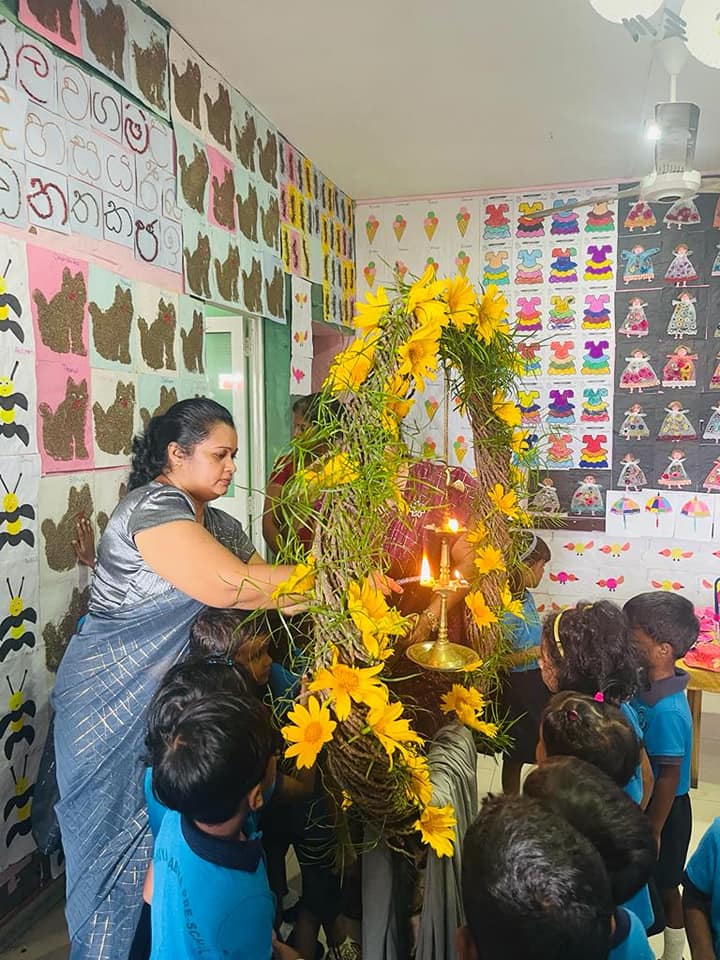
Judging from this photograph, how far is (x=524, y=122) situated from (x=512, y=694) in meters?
2.31

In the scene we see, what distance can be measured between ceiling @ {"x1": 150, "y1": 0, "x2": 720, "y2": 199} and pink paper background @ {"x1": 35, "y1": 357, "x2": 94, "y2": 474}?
1.14m

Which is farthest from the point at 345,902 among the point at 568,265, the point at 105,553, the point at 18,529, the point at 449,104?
the point at 568,265

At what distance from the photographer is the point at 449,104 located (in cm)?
275

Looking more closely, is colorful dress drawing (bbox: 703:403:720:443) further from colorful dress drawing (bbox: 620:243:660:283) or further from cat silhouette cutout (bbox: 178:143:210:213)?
cat silhouette cutout (bbox: 178:143:210:213)

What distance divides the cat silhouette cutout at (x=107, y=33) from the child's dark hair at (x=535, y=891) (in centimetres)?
208

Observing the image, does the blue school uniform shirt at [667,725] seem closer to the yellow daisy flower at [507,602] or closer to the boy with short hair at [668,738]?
the boy with short hair at [668,738]

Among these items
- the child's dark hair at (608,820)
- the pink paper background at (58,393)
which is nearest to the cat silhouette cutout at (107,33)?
the pink paper background at (58,393)

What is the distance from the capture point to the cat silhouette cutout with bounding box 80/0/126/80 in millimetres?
1874

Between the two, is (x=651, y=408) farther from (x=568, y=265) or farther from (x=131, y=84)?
(x=131, y=84)

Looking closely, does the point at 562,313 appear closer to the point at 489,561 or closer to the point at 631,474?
the point at 631,474

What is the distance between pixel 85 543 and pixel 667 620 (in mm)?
1570

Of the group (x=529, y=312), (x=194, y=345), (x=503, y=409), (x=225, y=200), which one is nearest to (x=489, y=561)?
(x=503, y=409)

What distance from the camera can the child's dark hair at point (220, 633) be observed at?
145 centimetres

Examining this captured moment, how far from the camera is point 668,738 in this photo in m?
1.67
